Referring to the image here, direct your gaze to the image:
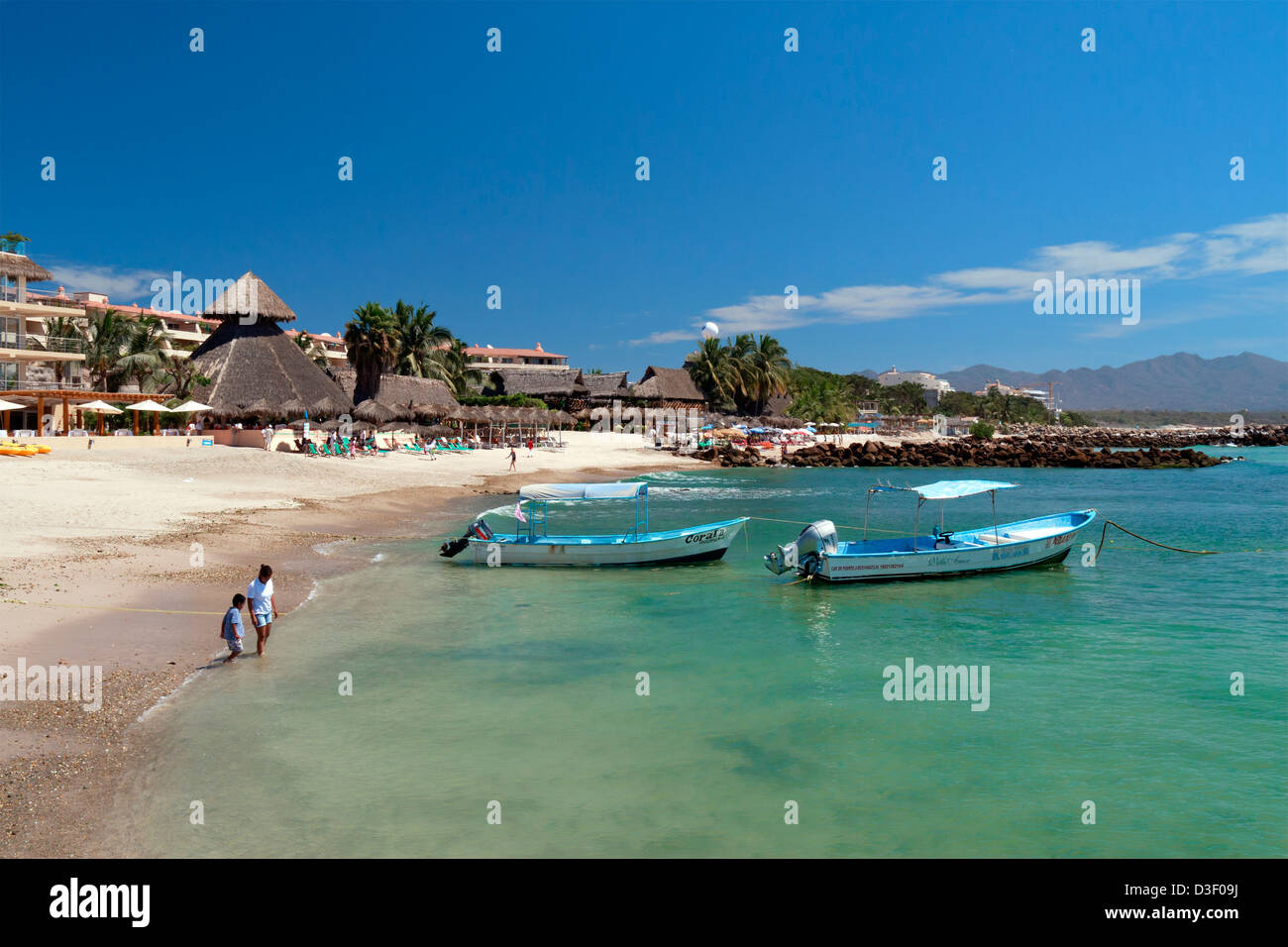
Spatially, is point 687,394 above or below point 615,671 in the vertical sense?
above

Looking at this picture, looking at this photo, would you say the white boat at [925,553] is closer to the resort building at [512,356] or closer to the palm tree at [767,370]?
the palm tree at [767,370]

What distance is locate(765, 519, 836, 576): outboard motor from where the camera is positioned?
18156 millimetres

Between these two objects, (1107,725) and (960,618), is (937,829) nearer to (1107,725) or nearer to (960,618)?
(1107,725)

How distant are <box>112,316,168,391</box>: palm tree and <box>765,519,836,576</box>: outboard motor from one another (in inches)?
1952

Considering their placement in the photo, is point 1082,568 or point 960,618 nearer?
point 960,618

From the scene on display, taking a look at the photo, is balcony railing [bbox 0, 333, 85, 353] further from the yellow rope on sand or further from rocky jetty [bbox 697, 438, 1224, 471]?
rocky jetty [bbox 697, 438, 1224, 471]

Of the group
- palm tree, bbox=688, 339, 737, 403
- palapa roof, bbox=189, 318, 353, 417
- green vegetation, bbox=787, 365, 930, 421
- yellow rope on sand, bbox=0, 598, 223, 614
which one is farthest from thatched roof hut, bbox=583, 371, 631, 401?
yellow rope on sand, bbox=0, 598, 223, 614

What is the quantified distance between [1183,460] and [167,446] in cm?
7195

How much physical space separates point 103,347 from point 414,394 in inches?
756

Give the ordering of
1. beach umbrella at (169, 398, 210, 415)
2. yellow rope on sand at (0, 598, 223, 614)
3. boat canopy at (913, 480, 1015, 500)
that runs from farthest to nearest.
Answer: beach umbrella at (169, 398, 210, 415) < boat canopy at (913, 480, 1015, 500) < yellow rope on sand at (0, 598, 223, 614)

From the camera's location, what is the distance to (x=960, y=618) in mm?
16000

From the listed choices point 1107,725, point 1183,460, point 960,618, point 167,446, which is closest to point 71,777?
point 1107,725

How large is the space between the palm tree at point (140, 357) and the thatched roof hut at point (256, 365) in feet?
10.8

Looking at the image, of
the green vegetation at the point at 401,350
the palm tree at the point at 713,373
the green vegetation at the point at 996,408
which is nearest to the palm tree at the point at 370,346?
the green vegetation at the point at 401,350
